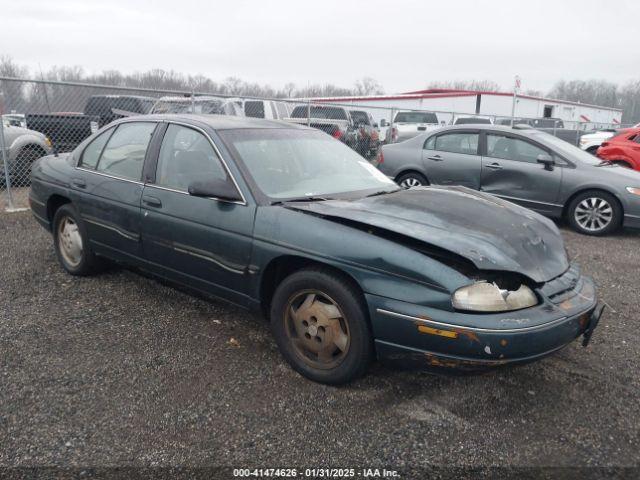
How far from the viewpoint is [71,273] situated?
181 inches

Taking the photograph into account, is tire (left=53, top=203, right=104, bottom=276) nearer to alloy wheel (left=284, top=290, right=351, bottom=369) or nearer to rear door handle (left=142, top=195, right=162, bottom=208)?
rear door handle (left=142, top=195, right=162, bottom=208)

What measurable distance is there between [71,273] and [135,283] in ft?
2.23

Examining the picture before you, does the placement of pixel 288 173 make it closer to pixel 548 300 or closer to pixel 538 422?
pixel 548 300

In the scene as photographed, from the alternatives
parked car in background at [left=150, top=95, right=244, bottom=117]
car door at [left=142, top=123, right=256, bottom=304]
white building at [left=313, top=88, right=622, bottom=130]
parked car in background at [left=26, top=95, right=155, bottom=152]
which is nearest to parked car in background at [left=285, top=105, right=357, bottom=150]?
parked car in background at [left=150, top=95, right=244, bottom=117]

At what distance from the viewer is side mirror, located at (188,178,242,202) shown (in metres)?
3.11

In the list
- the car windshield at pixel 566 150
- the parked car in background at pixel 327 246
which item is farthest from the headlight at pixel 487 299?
the car windshield at pixel 566 150

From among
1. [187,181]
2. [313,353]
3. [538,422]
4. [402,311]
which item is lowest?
[538,422]

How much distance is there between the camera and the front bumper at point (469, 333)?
7.82ft

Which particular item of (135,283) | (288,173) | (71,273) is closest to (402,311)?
(288,173)

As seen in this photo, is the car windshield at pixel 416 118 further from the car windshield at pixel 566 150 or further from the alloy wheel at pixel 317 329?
the alloy wheel at pixel 317 329

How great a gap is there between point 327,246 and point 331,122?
9775 mm

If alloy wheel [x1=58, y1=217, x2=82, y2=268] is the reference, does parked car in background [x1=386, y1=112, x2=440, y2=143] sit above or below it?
above

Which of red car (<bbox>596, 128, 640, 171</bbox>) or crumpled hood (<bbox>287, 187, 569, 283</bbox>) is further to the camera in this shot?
red car (<bbox>596, 128, 640, 171</bbox>)

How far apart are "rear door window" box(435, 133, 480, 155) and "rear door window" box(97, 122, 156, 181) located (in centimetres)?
518
